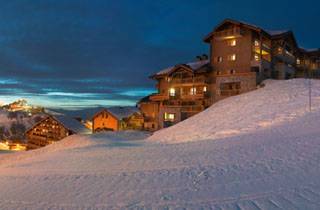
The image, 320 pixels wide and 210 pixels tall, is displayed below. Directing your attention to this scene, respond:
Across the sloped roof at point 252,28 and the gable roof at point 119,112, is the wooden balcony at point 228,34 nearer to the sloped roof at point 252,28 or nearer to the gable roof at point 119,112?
the sloped roof at point 252,28

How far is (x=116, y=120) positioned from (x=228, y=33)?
83.9ft

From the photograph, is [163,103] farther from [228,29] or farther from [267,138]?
[267,138]

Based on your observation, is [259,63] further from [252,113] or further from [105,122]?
[105,122]

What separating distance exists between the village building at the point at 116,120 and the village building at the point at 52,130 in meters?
2.90

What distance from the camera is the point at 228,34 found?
40906 millimetres

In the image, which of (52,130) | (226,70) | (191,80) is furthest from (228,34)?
(52,130)

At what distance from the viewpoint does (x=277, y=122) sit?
2286cm

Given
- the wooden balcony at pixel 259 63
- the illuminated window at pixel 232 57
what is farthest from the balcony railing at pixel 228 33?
the wooden balcony at pixel 259 63

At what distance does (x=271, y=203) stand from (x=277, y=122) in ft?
53.3

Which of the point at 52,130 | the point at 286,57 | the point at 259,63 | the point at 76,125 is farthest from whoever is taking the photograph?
the point at 76,125

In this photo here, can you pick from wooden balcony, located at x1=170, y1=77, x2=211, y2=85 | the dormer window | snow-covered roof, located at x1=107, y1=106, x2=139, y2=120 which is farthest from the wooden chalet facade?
the dormer window

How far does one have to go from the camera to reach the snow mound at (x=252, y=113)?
23672mm

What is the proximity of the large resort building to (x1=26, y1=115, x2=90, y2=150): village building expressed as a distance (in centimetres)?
1730

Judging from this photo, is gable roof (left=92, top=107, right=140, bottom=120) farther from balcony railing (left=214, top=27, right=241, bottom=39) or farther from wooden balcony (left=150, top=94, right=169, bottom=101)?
balcony railing (left=214, top=27, right=241, bottom=39)
